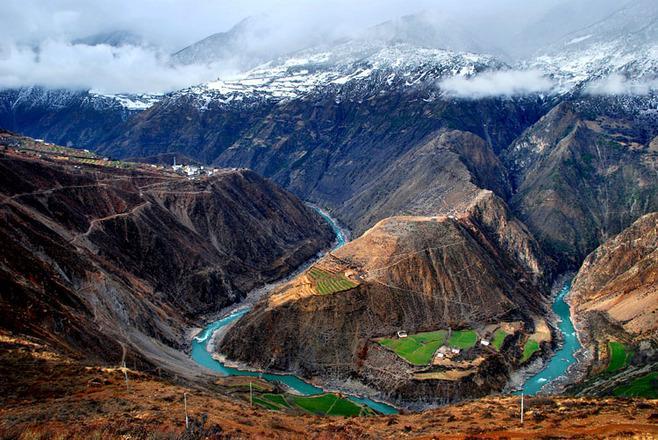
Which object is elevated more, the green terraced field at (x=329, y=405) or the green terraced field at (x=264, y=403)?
the green terraced field at (x=264, y=403)

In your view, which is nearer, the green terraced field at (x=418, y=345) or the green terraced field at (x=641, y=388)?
the green terraced field at (x=641, y=388)

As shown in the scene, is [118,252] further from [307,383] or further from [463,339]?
[463,339]

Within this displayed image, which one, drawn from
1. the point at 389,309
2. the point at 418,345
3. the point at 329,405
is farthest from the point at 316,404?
the point at 389,309

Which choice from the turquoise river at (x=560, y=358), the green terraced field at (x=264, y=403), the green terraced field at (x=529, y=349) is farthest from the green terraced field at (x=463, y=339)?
the green terraced field at (x=264, y=403)

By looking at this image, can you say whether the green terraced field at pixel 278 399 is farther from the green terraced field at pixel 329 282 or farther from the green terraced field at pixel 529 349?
the green terraced field at pixel 529 349

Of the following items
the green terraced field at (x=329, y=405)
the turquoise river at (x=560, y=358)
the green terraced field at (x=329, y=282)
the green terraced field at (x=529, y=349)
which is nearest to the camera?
the green terraced field at (x=329, y=405)

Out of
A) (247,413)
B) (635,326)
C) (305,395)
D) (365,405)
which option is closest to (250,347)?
(305,395)

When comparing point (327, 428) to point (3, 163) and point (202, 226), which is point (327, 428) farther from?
point (202, 226)
